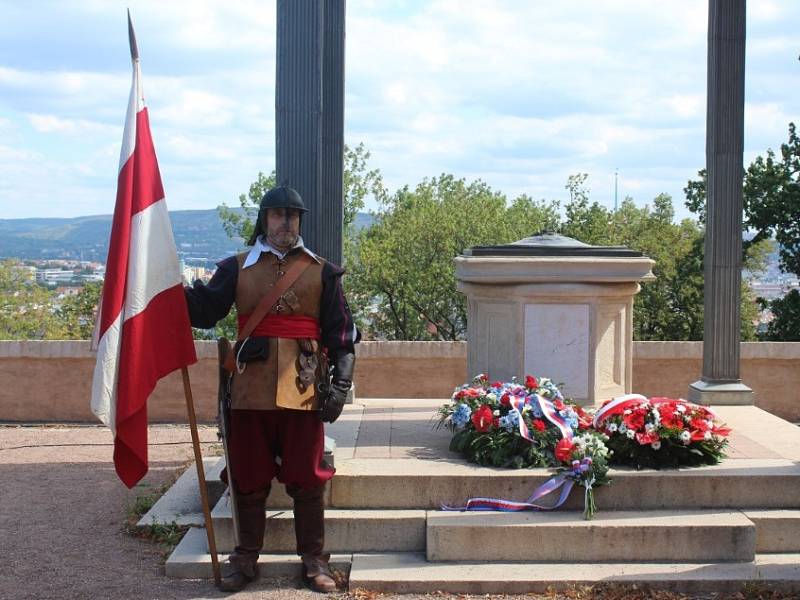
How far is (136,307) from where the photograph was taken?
18.2 feet

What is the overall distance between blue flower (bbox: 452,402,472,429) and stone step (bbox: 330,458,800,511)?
1.88ft

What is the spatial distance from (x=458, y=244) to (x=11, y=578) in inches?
691

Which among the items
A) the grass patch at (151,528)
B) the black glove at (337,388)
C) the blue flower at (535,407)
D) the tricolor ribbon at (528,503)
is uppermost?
the black glove at (337,388)

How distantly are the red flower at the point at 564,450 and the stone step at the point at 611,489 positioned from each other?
0.15m

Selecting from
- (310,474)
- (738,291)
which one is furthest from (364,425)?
(738,291)

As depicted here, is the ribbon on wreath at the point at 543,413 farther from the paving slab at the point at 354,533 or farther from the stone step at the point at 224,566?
the stone step at the point at 224,566

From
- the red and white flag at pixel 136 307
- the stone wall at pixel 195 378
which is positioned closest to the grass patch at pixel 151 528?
the red and white flag at pixel 136 307

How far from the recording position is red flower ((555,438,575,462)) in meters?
6.13

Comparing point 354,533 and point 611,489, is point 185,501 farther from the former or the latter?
point 611,489

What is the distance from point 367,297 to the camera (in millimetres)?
23484

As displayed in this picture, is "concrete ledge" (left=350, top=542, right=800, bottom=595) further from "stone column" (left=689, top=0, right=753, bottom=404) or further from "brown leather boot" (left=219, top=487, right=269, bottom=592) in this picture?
"stone column" (left=689, top=0, right=753, bottom=404)

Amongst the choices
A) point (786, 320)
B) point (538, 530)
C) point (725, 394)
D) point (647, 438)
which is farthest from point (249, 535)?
point (786, 320)

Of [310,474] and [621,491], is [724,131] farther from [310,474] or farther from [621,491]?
[310,474]

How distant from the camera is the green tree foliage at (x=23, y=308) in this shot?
31536 millimetres
